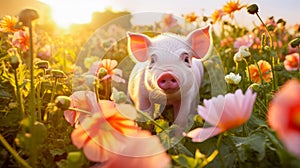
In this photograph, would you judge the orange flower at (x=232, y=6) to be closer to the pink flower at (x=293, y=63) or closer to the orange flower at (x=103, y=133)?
the pink flower at (x=293, y=63)

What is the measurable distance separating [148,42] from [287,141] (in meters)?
1.36

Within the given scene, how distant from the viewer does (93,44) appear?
4.40 m

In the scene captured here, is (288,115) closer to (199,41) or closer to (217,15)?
(199,41)

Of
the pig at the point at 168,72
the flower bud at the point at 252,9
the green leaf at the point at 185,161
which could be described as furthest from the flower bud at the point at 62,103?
the flower bud at the point at 252,9

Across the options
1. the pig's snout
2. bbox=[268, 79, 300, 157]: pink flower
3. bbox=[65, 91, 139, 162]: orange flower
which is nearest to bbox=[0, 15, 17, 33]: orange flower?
the pig's snout

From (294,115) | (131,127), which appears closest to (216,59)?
(131,127)

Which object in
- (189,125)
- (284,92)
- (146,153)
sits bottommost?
(189,125)

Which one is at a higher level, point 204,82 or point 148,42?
point 148,42

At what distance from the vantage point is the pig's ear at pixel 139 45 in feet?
5.75

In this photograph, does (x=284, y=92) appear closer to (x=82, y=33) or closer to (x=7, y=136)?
(x=7, y=136)

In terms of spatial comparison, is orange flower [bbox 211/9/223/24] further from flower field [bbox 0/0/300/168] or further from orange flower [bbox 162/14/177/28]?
orange flower [bbox 162/14/177/28]

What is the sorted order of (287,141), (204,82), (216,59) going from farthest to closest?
(216,59)
(204,82)
(287,141)

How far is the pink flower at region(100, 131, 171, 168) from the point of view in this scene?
Answer: 0.59m

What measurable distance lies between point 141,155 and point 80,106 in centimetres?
50
